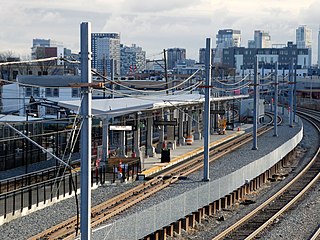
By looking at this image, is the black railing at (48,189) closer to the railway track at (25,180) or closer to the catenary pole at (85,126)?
the railway track at (25,180)

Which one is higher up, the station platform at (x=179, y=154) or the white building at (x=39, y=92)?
the white building at (x=39, y=92)

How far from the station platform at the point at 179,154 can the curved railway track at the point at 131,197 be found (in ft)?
1.29

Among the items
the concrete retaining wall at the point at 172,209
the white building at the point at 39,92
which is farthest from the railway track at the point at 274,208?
the white building at the point at 39,92

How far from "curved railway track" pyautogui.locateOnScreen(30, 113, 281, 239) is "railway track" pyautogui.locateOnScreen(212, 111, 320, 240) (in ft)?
9.95

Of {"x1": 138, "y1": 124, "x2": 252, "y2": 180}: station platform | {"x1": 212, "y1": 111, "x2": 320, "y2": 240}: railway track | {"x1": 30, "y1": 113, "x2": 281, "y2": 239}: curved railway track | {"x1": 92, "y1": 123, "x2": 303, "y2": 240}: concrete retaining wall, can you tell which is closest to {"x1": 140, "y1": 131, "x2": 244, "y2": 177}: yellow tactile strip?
{"x1": 138, "y1": 124, "x2": 252, "y2": 180}: station platform

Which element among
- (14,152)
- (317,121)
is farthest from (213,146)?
(317,121)

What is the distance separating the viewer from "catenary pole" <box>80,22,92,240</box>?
9352 mm

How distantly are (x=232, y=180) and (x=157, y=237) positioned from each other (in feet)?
20.0

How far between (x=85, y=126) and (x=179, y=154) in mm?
22888

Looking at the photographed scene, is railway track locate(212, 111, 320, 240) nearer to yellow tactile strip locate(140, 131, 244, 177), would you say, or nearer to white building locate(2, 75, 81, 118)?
yellow tactile strip locate(140, 131, 244, 177)

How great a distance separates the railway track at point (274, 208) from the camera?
698 inches

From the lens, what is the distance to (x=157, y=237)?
637 inches

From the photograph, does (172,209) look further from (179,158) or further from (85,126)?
(179,158)

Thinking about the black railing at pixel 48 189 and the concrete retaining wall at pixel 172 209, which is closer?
the concrete retaining wall at pixel 172 209
